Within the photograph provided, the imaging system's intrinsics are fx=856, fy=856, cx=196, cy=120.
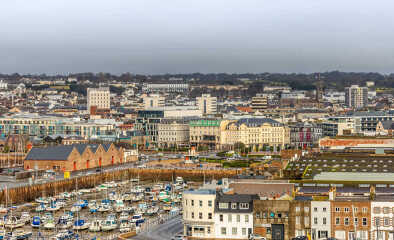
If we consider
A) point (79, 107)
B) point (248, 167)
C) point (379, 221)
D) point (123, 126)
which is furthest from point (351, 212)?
point (79, 107)

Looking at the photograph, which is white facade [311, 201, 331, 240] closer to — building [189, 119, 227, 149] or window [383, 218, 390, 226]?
window [383, 218, 390, 226]

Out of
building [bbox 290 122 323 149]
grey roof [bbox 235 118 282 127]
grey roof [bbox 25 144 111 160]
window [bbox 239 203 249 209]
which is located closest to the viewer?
window [bbox 239 203 249 209]

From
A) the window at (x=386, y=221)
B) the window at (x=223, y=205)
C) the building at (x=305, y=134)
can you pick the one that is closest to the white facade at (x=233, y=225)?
the window at (x=223, y=205)

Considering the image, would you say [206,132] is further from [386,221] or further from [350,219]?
[386,221]

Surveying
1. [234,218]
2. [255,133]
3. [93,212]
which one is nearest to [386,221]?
[234,218]

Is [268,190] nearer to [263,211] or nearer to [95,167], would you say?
[263,211]

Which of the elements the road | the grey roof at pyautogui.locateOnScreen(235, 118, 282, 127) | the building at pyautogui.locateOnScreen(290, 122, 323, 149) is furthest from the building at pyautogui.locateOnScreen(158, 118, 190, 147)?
the road

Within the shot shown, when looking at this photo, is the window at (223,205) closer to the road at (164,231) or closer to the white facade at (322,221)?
the road at (164,231)
